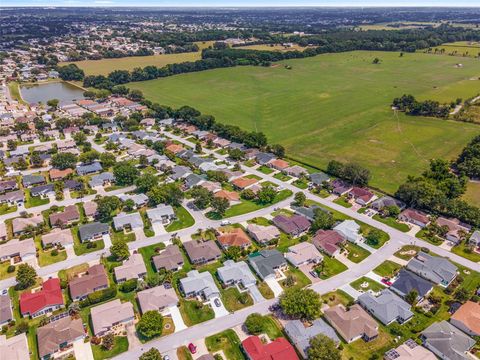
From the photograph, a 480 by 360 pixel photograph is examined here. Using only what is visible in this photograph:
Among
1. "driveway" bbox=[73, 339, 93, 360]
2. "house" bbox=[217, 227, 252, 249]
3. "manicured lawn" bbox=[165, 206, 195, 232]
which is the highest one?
"house" bbox=[217, 227, 252, 249]

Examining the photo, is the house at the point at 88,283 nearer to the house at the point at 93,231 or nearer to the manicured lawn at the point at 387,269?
the house at the point at 93,231

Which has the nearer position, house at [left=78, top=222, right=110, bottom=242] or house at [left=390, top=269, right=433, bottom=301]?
house at [left=390, top=269, right=433, bottom=301]

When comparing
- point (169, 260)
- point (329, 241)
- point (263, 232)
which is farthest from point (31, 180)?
point (329, 241)

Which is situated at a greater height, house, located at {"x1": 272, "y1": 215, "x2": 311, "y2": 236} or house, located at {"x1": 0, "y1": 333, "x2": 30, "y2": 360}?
house, located at {"x1": 272, "y1": 215, "x2": 311, "y2": 236}

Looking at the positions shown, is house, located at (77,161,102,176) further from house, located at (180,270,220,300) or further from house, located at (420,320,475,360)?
house, located at (420,320,475,360)

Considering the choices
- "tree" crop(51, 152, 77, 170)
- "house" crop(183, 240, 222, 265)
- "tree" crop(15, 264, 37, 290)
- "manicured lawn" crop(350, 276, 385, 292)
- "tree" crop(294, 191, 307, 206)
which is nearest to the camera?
"tree" crop(15, 264, 37, 290)

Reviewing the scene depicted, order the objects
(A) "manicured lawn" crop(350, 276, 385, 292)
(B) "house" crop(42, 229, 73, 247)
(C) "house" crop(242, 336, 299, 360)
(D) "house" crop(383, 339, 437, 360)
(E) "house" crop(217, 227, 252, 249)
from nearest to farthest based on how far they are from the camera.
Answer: (C) "house" crop(242, 336, 299, 360) < (D) "house" crop(383, 339, 437, 360) < (A) "manicured lawn" crop(350, 276, 385, 292) < (E) "house" crop(217, 227, 252, 249) < (B) "house" crop(42, 229, 73, 247)

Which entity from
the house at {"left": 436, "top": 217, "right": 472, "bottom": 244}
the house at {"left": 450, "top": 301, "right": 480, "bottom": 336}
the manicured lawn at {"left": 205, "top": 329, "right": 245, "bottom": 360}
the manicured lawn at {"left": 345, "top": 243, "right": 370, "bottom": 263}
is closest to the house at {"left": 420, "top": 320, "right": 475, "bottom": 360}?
the house at {"left": 450, "top": 301, "right": 480, "bottom": 336}
